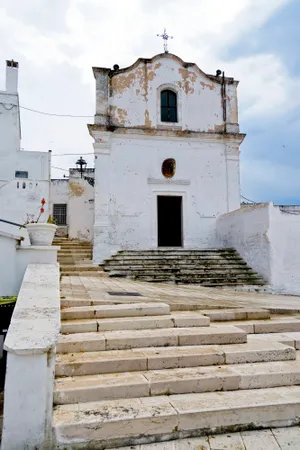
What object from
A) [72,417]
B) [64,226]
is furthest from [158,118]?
[72,417]

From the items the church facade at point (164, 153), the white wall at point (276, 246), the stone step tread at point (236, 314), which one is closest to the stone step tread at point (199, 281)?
the white wall at point (276, 246)

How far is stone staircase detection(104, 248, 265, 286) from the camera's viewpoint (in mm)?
10188

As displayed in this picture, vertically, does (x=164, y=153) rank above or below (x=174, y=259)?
above

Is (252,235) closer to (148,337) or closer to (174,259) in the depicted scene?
(174,259)

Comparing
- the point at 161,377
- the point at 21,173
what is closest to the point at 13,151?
the point at 21,173

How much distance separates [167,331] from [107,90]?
10806 millimetres

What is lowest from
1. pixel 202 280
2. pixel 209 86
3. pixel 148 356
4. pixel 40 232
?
pixel 148 356

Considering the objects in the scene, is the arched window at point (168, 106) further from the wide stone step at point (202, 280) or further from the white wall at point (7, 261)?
the white wall at point (7, 261)

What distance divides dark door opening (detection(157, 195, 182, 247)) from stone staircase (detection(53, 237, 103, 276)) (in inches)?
116

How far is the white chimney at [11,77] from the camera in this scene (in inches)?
848

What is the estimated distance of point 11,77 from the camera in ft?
71.1

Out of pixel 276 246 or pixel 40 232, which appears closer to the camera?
pixel 40 232

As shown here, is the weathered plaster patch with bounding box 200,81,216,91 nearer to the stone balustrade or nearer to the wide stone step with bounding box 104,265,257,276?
the wide stone step with bounding box 104,265,257,276

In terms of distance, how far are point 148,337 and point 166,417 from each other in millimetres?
1237
